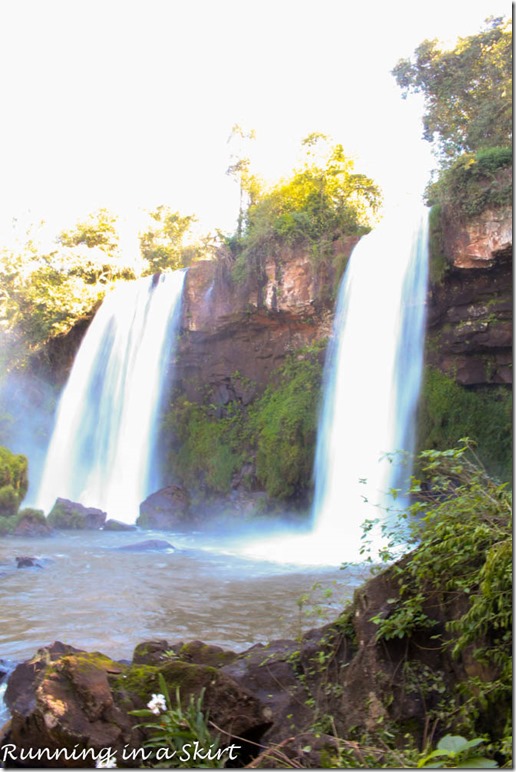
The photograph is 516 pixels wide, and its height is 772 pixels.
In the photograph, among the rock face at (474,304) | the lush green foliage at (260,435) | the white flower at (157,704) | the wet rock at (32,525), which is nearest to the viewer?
the white flower at (157,704)

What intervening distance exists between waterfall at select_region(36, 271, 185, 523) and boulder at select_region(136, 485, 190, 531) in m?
2.51

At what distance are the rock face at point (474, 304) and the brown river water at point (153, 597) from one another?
22.6 feet

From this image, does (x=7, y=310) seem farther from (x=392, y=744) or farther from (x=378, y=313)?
(x=392, y=744)

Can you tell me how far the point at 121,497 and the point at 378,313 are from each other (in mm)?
10577

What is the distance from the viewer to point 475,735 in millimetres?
3275

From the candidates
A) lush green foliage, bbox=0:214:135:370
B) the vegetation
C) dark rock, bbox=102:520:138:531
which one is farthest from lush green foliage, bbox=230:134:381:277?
the vegetation

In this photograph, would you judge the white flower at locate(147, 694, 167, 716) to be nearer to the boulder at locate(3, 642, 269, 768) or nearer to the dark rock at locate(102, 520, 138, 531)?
the boulder at locate(3, 642, 269, 768)

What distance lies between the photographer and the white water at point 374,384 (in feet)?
52.3

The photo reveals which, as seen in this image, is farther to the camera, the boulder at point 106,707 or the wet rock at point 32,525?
the wet rock at point 32,525

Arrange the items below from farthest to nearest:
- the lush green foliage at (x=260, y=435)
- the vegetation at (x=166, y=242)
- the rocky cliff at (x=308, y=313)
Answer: the vegetation at (x=166, y=242) → the lush green foliage at (x=260, y=435) → the rocky cliff at (x=308, y=313)

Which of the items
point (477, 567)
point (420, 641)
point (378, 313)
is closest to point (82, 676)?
point (420, 641)

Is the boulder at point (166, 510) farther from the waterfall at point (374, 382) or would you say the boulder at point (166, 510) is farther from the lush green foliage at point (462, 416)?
the lush green foliage at point (462, 416)

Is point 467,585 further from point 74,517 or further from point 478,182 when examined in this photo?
point 74,517

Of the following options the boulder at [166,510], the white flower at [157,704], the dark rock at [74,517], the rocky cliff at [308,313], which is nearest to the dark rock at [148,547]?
the dark rock at [74,517]
